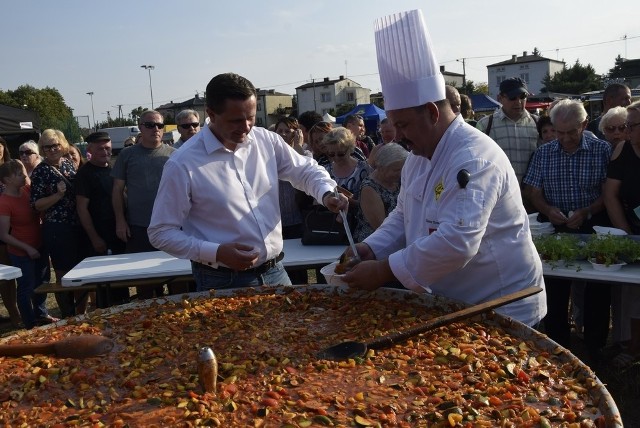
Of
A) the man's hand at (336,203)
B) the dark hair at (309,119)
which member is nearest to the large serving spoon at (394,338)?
the man's hand at (336,203)

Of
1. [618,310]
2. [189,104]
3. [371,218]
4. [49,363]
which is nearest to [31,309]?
[371,218]

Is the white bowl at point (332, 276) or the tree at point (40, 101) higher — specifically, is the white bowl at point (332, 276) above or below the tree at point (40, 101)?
below

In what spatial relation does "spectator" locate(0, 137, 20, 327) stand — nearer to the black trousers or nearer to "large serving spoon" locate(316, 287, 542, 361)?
the black trousers

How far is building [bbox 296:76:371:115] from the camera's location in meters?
87.5

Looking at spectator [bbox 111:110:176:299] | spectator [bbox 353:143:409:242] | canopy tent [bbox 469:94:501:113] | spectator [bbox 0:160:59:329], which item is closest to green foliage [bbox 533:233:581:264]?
spectator [bbox 353:143:409:242]

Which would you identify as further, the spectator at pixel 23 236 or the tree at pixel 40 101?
the tree at pixel 40 101

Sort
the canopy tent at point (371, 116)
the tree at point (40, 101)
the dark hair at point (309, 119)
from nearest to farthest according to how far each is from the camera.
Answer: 1. the dark hair at point (309, 119)
2. the canopy tent at point (371, 116)
3. the tree at point (40, 101)

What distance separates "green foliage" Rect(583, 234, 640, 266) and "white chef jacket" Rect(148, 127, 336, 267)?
1961 millimetres

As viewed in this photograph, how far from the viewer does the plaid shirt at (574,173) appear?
4.93 m

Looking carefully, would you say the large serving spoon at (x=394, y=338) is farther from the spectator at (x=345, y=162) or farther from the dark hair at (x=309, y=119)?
the dark hair at (x=309, y=119)

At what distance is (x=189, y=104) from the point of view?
8512cm

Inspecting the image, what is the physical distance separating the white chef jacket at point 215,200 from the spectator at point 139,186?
3.07 m

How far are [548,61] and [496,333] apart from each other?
86.2 metres

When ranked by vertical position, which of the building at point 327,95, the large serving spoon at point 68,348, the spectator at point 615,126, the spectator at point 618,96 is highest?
the building at point 327,95
